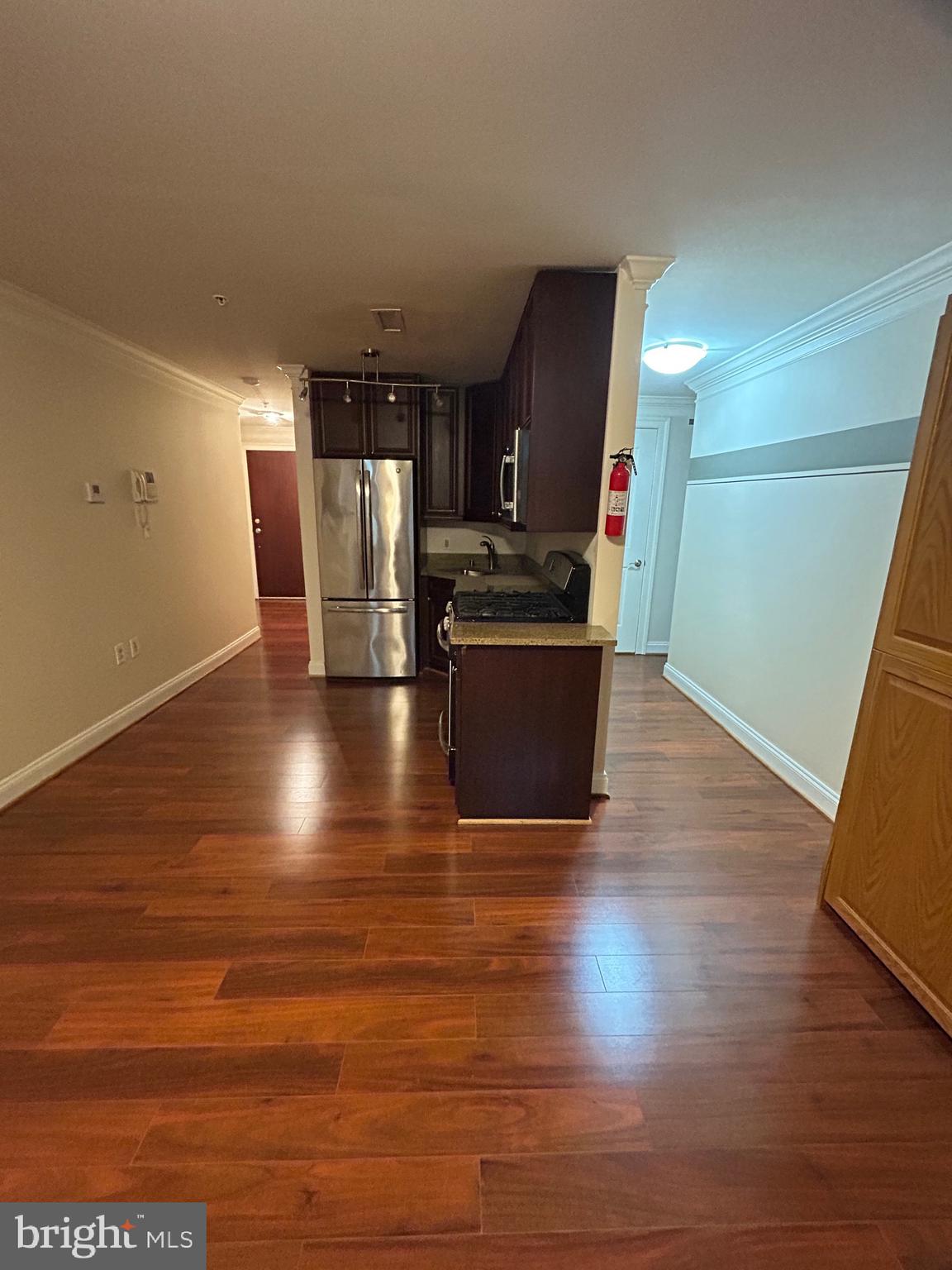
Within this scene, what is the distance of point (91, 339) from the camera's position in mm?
3041

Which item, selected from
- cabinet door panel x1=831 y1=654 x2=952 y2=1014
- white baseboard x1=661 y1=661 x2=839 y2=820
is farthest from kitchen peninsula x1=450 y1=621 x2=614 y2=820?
white baseboard x1=661 y1=661 x2=839 y2=820

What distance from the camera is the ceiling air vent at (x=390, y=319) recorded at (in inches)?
107

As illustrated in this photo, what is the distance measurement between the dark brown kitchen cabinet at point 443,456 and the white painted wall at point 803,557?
203 centimetres

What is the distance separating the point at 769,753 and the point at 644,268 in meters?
2.66

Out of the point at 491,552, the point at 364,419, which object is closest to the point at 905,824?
the point at 491,552

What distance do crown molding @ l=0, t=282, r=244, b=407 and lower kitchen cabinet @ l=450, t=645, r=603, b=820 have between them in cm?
276

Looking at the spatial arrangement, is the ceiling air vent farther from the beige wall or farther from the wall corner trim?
the wall corner trim

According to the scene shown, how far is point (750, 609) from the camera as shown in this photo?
11.0 feet

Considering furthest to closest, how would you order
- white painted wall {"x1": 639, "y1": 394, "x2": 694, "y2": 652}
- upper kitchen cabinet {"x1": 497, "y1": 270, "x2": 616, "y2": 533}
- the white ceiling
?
white painted wall {"x1": 639, "y1": 394, "x2": 694, "y2": 652} → upper kitchen cabinet {"x1": 497, "y1": 270, "x2": 616, "y2": 533} → the white ceiling

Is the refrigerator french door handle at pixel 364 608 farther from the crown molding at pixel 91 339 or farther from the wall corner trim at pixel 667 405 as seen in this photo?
the wall corner trim at pixel 667 405

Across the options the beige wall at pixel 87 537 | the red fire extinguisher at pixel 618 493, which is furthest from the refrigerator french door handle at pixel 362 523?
the red fire extinguisher at pixel 618 493

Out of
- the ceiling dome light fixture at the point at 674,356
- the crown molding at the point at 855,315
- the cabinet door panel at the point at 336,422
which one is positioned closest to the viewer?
the crown molding at the point at 855,315

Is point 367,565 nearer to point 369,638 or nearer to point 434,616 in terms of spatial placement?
point 369,638

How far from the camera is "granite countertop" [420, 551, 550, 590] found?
3732mm
